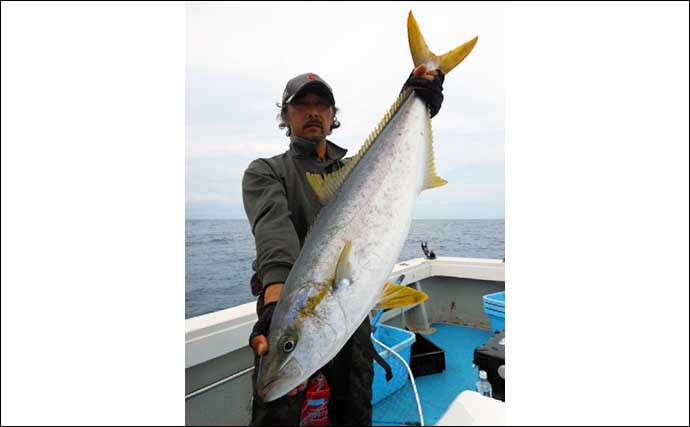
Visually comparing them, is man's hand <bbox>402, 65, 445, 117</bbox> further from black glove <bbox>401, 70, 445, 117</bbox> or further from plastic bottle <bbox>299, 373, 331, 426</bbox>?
plastic bottle <bbox>299, 373, 331, 426</bbox>

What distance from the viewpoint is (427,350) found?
215 cm

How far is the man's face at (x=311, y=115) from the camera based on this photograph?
0.96 metres

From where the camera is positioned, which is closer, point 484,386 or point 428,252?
point 484,386

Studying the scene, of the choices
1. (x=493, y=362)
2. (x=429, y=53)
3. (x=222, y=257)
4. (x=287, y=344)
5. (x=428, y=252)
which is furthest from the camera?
(x=428, y=252)

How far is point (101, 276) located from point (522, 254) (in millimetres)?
951

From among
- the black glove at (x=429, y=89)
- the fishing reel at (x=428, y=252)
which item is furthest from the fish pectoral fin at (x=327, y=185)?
the fishing reel at (x=428, y=252)

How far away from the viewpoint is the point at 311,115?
3.18 ft

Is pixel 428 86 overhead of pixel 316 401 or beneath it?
overhead

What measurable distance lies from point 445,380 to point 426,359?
0.13 meters

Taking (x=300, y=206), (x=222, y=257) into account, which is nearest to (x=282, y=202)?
(x=300, y=206)

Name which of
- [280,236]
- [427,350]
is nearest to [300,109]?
[280,236]

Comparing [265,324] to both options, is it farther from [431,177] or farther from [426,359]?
[426,359]

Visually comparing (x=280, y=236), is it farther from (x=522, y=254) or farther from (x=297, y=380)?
(x=522, y=254)

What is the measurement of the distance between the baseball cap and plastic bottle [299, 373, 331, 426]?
2.34 ft
